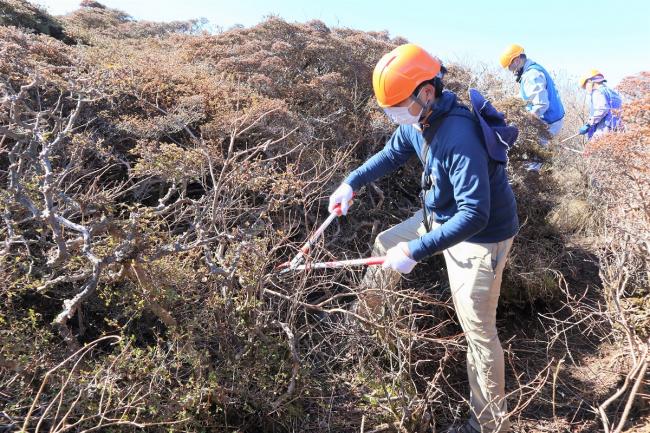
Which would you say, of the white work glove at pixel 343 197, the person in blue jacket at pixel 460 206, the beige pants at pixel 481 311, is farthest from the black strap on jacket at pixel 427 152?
the white work glove at pixel 343 197

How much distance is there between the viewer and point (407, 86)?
235 centimetres

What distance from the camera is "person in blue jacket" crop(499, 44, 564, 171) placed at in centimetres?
538

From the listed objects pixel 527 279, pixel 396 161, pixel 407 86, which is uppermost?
pixel 407 86

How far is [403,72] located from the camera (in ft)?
7.68

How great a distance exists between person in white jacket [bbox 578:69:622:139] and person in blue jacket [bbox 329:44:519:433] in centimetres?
405

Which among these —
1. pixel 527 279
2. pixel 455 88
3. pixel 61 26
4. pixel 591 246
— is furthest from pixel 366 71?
pixel 61 26

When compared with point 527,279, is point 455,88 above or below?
above

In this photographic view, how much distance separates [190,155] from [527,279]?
10.6 ft

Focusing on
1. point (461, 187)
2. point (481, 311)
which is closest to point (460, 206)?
point (461, 187)

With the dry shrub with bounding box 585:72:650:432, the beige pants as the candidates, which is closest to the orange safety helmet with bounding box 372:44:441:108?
the beige pants

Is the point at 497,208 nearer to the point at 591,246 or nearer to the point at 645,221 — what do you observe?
the point at 645,221

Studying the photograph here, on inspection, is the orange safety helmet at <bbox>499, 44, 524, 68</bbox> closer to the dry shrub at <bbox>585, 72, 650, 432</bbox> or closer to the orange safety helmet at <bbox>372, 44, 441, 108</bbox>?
the dry shrub at <bbox>585, 72, 650, 432</bbox>

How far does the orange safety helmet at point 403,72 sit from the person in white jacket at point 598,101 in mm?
4305

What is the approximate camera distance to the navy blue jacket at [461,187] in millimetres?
2250
